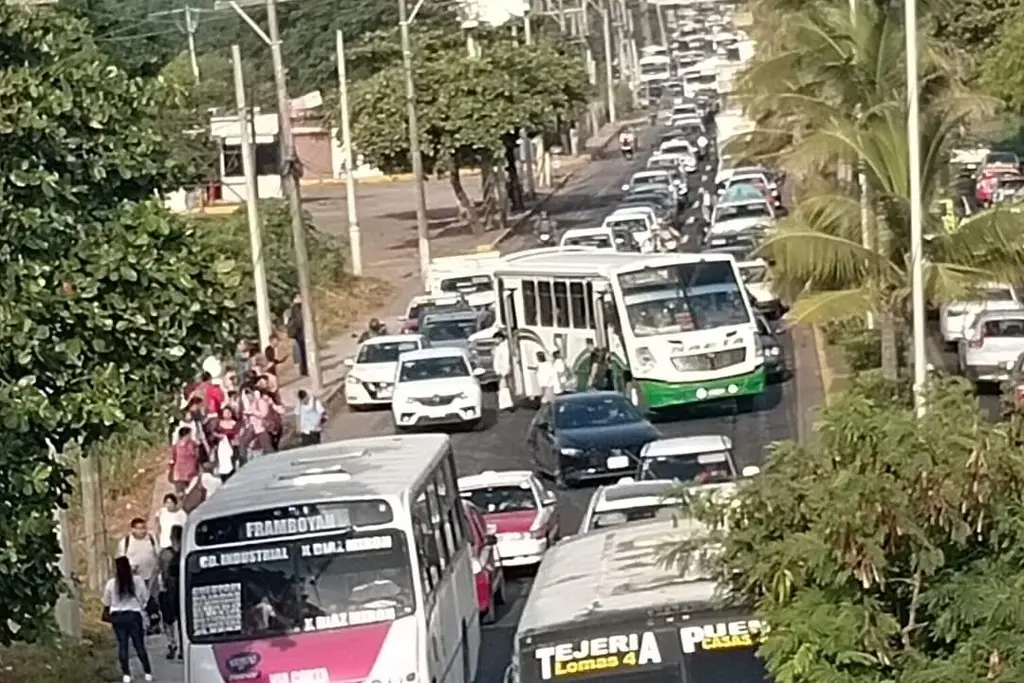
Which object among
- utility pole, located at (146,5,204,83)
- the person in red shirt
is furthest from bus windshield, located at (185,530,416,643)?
utility pole, located at (146,5,204,83)

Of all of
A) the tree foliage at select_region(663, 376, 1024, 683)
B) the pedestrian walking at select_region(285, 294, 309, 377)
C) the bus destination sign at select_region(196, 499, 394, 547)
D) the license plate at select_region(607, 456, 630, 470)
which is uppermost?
the tree foliage at select_region(663, 376, 1024, 683)

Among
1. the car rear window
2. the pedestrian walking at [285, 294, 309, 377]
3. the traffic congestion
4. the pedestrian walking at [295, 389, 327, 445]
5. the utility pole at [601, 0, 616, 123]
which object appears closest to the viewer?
the traffic congestion

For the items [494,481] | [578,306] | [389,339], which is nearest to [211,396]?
[494,481]

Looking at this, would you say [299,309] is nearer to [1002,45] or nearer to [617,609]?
[1002,45]

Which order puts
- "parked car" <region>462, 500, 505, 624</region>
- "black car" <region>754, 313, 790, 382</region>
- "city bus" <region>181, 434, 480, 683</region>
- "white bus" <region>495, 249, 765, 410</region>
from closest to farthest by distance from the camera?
"city bus" <region>181, 434, 480, 683</region>, "parked car" <region>462, 500, 505, 624</region>, "white bus" <region>495, 249, 765, 410</region>, "black car" <region>754, 313, 790, 382</region>

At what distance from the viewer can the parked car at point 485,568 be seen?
2175cm

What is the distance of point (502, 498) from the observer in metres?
25.6

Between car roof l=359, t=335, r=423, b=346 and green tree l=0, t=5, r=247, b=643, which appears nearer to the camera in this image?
green tree l=0, t=5, r=247, b=643

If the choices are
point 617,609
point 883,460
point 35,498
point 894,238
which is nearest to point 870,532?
point 883,460

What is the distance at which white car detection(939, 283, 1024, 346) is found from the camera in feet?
116

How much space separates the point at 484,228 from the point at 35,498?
63.1 m

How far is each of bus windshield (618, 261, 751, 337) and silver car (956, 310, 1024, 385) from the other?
3533mm

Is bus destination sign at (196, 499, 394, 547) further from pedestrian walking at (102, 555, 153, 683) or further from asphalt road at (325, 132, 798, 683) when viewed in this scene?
asphalt road at (325, 132, 798, 683)

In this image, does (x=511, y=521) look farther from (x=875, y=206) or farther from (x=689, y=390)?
(x=689, y=390)
